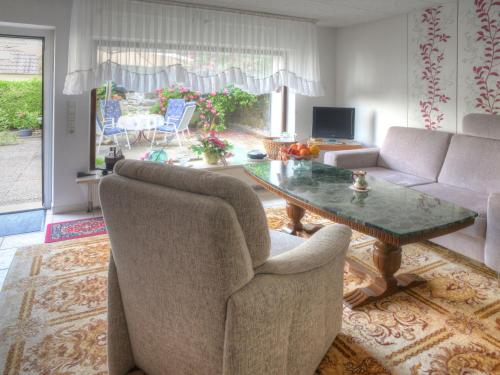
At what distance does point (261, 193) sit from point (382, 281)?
8.48 feet

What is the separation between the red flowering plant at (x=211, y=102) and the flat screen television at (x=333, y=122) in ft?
3.10

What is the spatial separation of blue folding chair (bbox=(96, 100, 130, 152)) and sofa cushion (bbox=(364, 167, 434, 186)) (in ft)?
→ 9.35

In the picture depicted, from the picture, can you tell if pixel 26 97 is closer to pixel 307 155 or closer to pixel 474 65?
pixel 307 155

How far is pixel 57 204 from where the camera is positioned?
152 inches

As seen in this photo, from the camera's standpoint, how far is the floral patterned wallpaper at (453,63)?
3.44 metres

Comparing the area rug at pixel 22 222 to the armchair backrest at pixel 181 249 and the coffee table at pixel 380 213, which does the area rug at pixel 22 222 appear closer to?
the coffee table at pixel 380 213

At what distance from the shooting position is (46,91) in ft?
12.4

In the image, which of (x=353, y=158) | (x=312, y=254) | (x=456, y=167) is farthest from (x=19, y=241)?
(x=456, y=167)

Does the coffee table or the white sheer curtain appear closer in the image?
the coffee table

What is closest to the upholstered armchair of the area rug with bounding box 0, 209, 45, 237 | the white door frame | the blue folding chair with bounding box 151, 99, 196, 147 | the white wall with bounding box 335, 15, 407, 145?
the area rug with bounding box 0, 209, 45, 237

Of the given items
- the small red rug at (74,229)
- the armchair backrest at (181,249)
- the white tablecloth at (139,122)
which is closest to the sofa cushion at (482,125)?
the armchair backrest at (181,249)

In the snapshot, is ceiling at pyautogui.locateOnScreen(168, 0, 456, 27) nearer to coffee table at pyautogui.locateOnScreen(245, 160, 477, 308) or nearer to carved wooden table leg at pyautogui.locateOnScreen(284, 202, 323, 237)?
coffee table at pyautogui.locateOnScreen(245, 160, 477, 308)

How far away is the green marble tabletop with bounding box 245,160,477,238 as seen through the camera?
1.97m

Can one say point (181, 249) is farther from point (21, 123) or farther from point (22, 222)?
point (21, 123)
